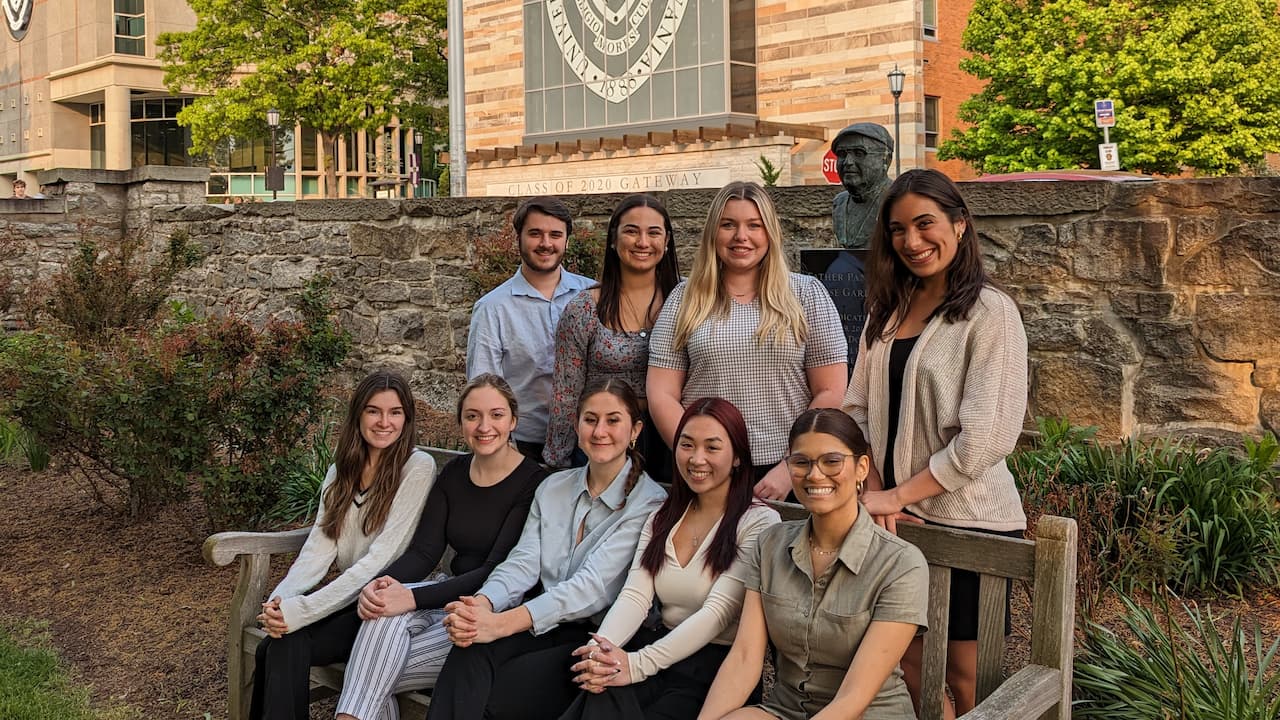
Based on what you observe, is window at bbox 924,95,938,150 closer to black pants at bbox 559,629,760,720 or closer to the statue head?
the statue head

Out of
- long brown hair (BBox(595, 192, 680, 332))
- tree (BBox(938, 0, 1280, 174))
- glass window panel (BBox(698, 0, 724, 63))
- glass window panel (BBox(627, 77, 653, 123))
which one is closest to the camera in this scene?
long brown hair (BBox(595, 192, 680, 332))

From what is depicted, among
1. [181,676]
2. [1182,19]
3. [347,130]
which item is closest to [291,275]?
[181,676]

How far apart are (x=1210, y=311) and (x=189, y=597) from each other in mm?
5446

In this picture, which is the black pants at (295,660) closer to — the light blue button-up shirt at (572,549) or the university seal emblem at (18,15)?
the light blue button-up shirt at (572,549)

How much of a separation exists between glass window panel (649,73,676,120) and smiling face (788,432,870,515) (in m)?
22.0

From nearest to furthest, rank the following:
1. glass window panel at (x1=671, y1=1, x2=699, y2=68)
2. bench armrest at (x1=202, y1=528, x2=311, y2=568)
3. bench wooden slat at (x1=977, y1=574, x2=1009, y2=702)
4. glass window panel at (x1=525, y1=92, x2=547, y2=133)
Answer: bench wooden slat at (x1=977, y1=574, x2=1009, y2=702)
bench armrest at (x1=202, y1=528, x2=311, y2=568)
glass window panel at (x1=671, y1=1, x2=699, y2=68)
glass window panel at (x1=525, y1=92, x2=547, y2=133)

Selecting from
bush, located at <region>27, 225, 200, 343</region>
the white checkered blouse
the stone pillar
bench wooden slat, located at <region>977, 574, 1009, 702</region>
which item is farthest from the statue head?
the stone pillar

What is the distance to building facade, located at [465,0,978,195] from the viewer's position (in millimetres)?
23531

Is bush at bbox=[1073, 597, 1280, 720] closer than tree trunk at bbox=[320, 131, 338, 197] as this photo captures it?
Yes

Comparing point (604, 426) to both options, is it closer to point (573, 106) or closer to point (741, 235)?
point (741, 235)

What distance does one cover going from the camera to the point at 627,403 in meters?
3.55

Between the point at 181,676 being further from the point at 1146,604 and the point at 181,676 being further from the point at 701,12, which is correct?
the point at 701,12

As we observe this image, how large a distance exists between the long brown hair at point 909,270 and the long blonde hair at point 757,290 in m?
0.37

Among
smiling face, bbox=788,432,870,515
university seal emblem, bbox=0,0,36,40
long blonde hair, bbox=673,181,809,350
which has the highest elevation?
university seal emblem, bbox=0,0,36,40
